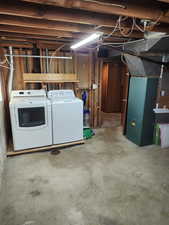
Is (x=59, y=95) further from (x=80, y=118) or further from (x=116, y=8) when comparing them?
(x=116, y=8)

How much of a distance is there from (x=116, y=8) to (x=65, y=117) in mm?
2305

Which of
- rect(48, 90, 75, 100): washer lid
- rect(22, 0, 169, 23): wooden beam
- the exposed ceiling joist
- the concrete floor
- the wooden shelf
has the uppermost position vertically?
the exposed ceiling joist

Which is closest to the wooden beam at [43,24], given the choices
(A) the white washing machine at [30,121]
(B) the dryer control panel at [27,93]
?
(A) the white washing machine at [30,121]

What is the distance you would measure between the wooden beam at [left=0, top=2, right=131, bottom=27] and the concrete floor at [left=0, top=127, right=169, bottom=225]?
7.68 feet

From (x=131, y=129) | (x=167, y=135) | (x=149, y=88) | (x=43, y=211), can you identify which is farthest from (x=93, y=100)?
(x=43, y=211)

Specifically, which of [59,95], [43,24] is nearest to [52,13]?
[43,24]

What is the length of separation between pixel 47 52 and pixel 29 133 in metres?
2.10

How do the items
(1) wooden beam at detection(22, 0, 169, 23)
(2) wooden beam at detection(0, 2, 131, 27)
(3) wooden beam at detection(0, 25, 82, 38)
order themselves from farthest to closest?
(3) wooden beam at detection(0, 25, 82, 38) < (2) wooden beam at detection(0, 2, 131, 27) < (1) wooden beam at detection(22, 0, 169, 23)

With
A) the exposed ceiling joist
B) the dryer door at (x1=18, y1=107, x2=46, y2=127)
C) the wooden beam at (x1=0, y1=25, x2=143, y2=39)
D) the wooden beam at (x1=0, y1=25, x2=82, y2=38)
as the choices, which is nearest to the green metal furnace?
the wooden beam at (x1=0, y1=25, x2=143, y2=39)

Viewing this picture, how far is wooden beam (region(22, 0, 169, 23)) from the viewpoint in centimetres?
149

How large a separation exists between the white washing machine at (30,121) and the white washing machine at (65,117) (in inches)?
5.4

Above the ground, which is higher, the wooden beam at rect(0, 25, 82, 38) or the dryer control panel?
the wooden beam at rect(0, 25, 82, 38)

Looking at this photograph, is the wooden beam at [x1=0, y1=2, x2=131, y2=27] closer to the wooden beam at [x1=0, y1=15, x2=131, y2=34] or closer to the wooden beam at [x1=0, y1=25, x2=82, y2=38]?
the wooden beam at [x1=0, y1=15, x2=131, y2=34]

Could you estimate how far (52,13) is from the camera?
187cm
